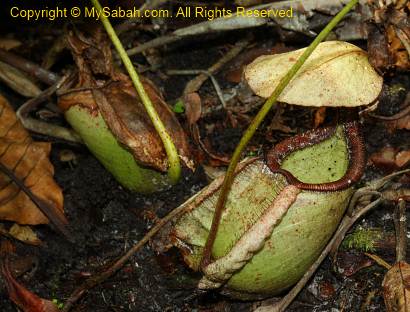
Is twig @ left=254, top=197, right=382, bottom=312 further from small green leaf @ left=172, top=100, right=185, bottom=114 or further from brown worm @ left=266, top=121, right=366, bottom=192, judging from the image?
small green leaf @ left=172, top=100, right=185, bottom=114

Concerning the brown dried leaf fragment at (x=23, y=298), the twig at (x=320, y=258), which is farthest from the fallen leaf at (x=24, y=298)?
the twig at (x=320, y=258)

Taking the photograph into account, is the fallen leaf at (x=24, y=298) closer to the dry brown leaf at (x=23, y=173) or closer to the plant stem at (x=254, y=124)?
the dry brown leaf at (x=23, y=173)

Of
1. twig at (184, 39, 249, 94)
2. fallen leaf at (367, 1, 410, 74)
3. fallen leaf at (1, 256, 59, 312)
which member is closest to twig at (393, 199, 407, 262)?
fallen leaf at (367, 1, 410, 74)

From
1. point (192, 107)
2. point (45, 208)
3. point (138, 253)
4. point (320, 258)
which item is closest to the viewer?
point (320, 258)

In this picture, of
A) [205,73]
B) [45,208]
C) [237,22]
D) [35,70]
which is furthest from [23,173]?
[237,22]

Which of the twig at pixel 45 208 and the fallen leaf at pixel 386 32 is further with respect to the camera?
the twig at pixel 45 208

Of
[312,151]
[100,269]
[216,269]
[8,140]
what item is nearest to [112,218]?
[100,269]

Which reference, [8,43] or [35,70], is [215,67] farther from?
[8,43]
